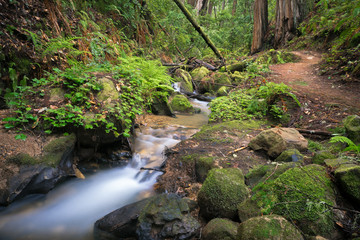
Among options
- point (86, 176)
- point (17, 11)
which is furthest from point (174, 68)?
point (86, 176)

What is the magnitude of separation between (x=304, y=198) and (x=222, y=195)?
34.1 inches

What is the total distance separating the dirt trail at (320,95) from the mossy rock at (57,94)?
500cm

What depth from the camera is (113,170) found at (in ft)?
12.4

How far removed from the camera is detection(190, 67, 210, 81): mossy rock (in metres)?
10.4

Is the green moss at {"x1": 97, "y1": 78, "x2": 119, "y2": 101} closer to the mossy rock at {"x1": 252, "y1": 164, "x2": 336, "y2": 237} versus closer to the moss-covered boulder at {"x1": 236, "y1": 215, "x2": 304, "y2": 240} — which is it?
the mossy rock at {"x1": 252, "y1": 164, "x2": 336, "y2": 237}

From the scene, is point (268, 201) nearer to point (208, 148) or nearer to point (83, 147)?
point (208, 148)

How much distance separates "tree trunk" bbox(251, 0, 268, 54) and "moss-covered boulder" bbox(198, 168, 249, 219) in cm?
1353

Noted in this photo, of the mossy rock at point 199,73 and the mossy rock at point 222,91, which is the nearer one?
the mossy rock at point 222,91

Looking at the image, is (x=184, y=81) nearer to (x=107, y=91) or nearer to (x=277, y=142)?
(x=107, y=91)

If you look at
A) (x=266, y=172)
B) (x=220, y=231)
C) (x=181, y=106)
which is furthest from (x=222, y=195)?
(x=181, y=106)

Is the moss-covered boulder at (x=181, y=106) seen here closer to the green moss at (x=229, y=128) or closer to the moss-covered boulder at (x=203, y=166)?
the green moss at (x=229, y=128)

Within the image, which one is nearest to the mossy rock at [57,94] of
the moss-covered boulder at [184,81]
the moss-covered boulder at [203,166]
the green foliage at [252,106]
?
the moss-covered boulder at [203,166]

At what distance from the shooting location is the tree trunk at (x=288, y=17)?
12.0 m

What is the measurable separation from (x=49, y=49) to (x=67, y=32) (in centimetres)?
171
